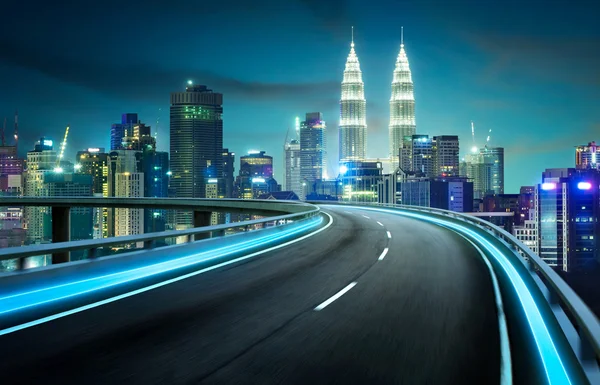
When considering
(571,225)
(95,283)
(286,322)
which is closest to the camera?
(286,322)

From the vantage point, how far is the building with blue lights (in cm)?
10019

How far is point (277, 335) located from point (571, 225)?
10895 cm

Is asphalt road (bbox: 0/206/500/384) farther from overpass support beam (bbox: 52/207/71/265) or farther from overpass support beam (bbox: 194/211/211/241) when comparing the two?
overpass support beam (bbox: 52/207/71/265)

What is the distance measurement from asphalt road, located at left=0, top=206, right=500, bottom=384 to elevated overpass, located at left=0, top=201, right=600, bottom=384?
0.08 feet

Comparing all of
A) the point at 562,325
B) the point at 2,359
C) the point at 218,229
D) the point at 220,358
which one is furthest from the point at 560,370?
the point at 218,229

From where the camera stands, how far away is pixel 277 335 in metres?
7.41

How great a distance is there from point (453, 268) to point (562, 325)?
7.34 m

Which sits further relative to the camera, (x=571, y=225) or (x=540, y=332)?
(x=571, y=225)

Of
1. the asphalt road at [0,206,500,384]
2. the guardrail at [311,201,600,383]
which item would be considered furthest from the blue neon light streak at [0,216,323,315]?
the guardrail at [311,201,600,383]

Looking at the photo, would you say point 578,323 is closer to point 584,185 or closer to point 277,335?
point 277,335

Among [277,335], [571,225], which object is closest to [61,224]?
[277,335]

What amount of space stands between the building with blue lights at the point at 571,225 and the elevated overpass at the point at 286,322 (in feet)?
320

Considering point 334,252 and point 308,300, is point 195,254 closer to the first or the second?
point 334,252

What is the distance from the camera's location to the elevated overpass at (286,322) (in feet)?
19.2
